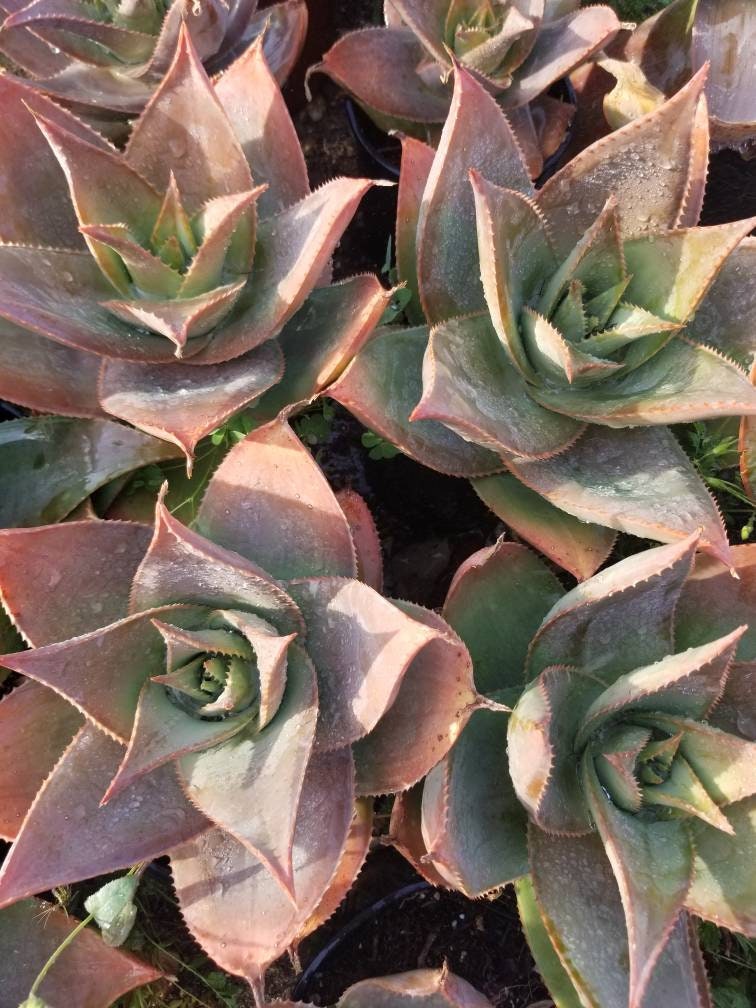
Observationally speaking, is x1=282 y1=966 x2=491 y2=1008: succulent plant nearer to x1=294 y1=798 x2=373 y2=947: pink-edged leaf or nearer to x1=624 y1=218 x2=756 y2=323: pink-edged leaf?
x1=294 y1=798 x2=373 y2=947: pink-edged leaf

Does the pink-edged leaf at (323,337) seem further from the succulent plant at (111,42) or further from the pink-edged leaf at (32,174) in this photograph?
the succulent plant at (111,42)

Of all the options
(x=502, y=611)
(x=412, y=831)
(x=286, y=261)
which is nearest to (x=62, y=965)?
(x=412, y=831)

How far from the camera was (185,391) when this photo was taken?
1.00 meters

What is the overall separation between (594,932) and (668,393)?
24.8 inches

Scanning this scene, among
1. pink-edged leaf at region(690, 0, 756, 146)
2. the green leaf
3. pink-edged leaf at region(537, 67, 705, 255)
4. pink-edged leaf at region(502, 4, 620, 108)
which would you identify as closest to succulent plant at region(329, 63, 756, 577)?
pink-edged leaf at region(537, 67, 705, 255)

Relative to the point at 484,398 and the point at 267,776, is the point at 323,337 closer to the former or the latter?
the point at 484,398

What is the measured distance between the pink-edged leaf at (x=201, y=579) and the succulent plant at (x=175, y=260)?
0.15 m

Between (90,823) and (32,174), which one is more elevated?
(32,174)

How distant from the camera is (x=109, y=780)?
880mm

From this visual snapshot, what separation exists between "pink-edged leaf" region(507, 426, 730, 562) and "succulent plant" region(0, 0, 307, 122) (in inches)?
30.3

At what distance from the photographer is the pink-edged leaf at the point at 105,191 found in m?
0.93

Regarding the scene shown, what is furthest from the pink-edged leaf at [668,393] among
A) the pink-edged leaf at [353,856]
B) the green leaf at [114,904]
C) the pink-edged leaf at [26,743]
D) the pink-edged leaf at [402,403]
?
the green leaf at [114,904]

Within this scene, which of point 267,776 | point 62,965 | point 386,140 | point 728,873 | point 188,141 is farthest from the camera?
point 386,140

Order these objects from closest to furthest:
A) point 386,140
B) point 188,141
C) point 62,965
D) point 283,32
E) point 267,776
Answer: point 267,776, point 188,141, point 62,965, point 283,32, point 386,140
